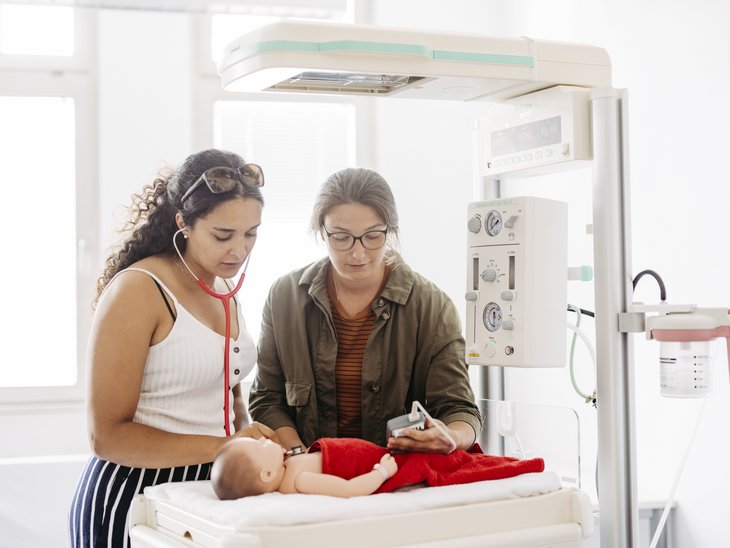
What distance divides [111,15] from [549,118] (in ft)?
8.73

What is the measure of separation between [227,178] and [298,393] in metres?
0.49

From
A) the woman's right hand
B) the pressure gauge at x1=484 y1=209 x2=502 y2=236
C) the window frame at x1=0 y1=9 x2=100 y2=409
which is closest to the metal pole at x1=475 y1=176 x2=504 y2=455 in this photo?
the pressure gauge at x1=484 y1=209 x2=502 y2=236

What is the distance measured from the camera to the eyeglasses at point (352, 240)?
1846 mm

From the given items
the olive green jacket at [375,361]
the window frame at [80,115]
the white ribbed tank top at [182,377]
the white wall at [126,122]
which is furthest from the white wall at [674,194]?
the window frame at [80,115]

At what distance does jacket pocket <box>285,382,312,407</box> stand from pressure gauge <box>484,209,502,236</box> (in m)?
0.50

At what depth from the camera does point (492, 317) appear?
1.80m

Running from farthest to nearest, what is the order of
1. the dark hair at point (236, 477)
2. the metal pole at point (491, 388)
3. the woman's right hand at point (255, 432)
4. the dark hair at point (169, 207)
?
the metal pole at point (491, 388) → the dark hair at point (169, 207) → the woman's right hand at point (255, 432) → the dark hair at point (236, 477)

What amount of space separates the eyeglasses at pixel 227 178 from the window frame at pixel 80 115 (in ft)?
7.44

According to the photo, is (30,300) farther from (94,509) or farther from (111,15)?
(94,509)

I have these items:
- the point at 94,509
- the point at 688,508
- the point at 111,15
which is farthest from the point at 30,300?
the point at 688,508

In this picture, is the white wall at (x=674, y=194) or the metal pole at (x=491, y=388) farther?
the white wall at (x=674, y=194)

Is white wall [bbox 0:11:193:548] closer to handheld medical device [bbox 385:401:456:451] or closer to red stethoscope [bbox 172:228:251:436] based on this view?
red stethoscope [bbox 172:228:251:436]

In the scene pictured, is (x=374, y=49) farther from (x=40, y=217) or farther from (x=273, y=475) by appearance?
(x=40, y=217)

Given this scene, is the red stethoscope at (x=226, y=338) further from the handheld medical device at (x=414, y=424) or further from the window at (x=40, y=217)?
the window at (x=40, y=217)
